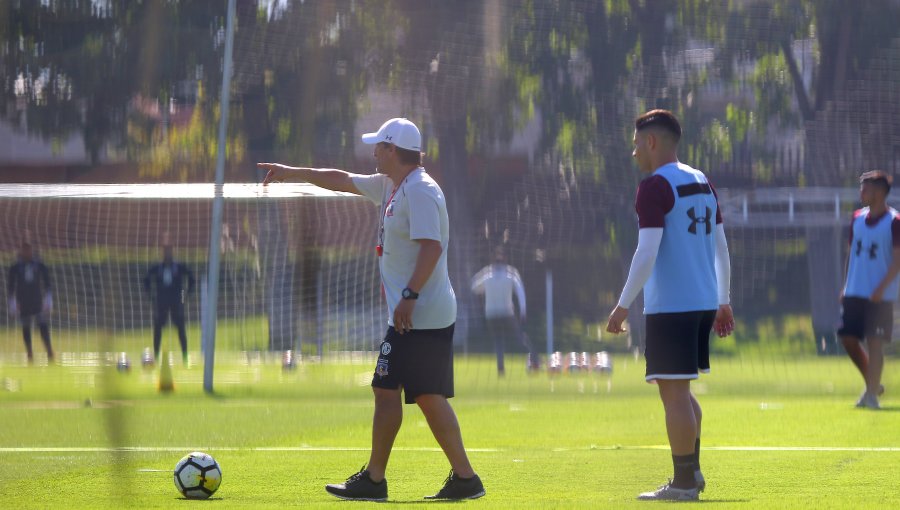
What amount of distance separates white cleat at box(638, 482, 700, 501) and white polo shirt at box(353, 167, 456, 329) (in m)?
1.22

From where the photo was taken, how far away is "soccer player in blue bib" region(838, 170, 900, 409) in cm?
1301

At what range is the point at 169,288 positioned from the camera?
19.6m

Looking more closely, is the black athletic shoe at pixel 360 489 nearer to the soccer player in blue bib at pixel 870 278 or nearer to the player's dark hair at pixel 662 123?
the player's dark hair at pixel 662 123

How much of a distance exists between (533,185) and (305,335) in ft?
11.1

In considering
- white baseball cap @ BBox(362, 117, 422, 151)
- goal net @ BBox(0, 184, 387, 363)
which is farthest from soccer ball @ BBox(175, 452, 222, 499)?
goal net @ BBox(0, 184, 387, 363)

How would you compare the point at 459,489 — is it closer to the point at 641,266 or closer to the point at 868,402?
the point at 641,266

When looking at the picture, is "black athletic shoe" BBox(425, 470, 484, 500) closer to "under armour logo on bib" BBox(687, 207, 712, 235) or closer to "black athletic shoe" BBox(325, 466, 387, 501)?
"black athletic shoe" BBox(325, 466, 387, 501)

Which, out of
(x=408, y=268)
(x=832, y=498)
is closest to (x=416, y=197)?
(x=408, y=268)

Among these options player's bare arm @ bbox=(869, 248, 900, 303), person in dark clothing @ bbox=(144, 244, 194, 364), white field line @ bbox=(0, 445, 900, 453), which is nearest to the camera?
white field line @ bbox=(0, 445, 900, 453)

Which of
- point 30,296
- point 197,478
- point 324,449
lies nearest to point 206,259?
point 30,296

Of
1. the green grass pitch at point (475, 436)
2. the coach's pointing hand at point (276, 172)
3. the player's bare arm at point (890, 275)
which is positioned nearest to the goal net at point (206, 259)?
the green grass pitch at point (475, 436)

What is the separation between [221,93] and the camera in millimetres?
17969

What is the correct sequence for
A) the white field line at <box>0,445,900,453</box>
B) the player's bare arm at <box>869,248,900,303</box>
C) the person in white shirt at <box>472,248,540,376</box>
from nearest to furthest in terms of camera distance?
the white field line at <box>0,445,900,453</box> → the player's bare arm at <box>869,248,900,303</box> → the person in white shirt at <box>472,248,540,376</box>

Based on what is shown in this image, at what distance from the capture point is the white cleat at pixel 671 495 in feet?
22.7
